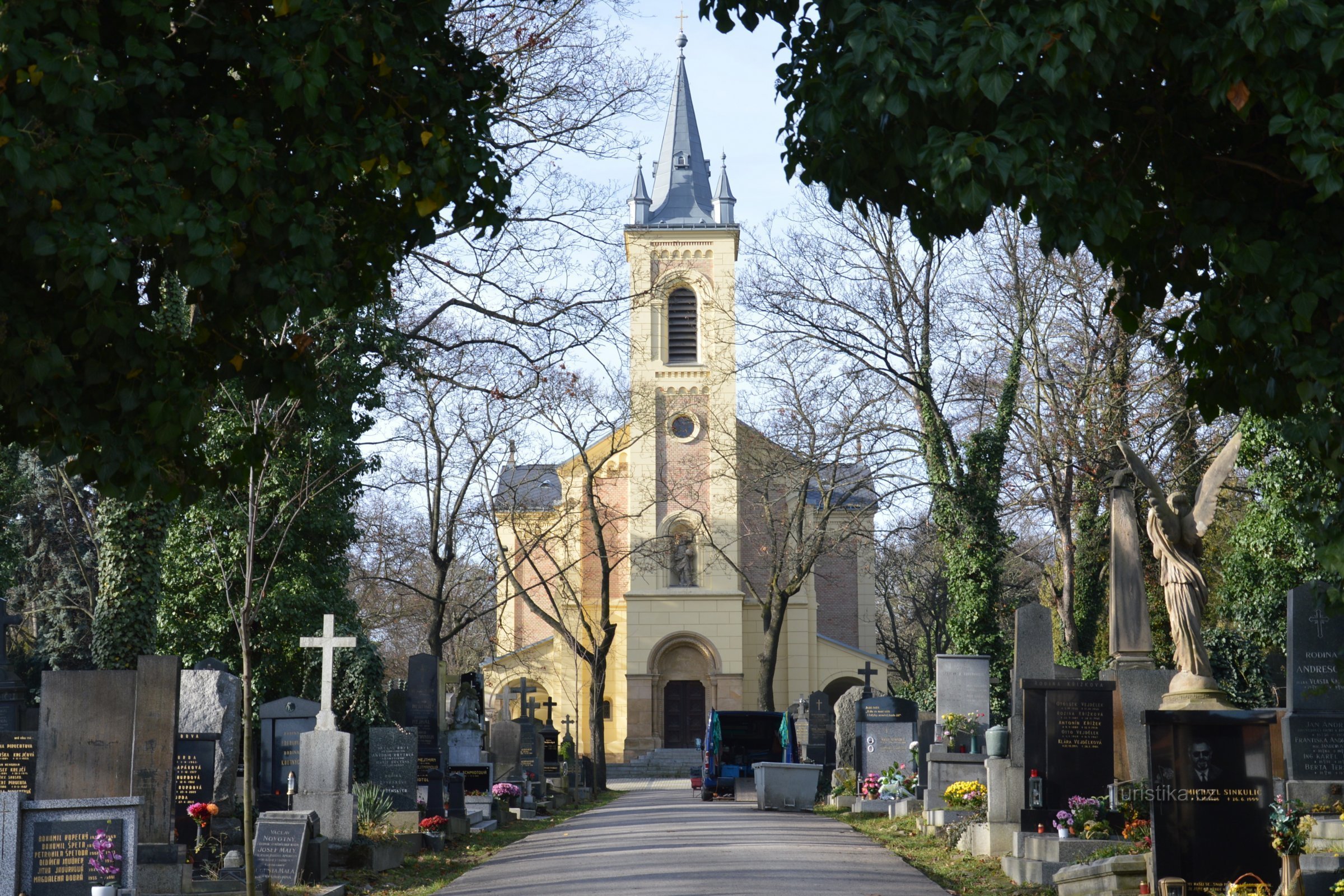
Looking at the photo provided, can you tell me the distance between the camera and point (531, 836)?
1738cm

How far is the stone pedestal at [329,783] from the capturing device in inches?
505

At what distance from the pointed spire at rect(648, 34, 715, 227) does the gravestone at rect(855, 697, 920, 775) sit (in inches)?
902

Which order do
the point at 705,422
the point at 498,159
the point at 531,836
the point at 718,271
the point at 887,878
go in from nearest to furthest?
the point at 498,159 < the point at 887,878 < the point at 531,836 < the point at 705,422 < the point at 718,271

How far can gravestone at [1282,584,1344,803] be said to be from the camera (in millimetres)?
11766

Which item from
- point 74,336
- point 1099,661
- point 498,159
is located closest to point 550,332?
point 498,159

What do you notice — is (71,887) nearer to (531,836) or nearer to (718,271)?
(531,836)

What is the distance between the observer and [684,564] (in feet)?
137

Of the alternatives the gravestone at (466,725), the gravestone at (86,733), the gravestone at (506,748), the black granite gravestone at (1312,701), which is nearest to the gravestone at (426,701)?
the gravestone at (466,725)

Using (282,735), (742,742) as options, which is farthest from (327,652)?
(742,742)

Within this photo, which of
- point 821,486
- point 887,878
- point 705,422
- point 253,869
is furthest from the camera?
point 705,422

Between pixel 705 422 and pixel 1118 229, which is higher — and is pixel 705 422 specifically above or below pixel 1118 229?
above

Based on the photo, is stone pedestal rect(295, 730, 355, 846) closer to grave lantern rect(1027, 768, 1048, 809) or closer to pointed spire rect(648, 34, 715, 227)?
grave lantern rect(1027, 768, 1048, 809)

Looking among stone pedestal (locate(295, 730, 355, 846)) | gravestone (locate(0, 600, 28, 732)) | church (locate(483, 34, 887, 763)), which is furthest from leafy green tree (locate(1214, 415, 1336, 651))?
church (locate(483, 34, 887, 763))

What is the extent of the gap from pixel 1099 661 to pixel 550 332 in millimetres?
13833
